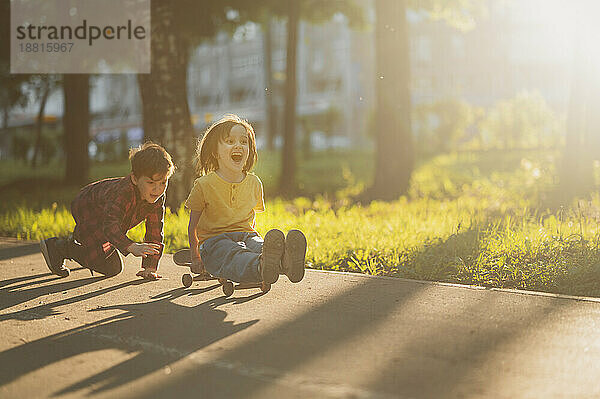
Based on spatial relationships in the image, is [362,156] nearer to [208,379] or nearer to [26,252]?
[26,252]

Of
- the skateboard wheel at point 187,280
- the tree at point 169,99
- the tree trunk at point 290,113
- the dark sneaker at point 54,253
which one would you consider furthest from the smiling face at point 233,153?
the tree trunk at point 290,113

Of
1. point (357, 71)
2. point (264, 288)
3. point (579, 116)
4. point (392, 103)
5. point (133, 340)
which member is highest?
point (357, 71)

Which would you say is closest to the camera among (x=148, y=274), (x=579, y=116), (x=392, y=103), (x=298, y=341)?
(x=298, y=341)

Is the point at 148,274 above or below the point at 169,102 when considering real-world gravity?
below

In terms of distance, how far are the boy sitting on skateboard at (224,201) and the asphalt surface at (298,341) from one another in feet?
1.04

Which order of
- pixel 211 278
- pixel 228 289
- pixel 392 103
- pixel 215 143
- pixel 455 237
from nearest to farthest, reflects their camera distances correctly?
pixel 228 289, pixel 215 143, pixel 211 278, pixel 455 237, pixel 392 103

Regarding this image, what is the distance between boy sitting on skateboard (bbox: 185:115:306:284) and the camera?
199 inches

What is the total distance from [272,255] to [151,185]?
1359 mm

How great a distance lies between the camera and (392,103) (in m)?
13.2

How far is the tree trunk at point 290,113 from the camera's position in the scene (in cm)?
1596

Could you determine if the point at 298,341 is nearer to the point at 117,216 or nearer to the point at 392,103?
the point at 117,216

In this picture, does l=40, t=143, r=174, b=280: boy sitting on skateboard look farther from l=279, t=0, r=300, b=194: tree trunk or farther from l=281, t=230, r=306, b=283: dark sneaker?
l=279, t=0, r=300, b=194: tree trunk

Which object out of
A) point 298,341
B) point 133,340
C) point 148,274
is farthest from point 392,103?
point 133,340

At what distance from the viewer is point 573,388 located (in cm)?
314
